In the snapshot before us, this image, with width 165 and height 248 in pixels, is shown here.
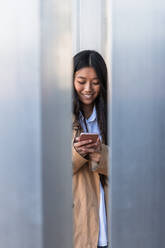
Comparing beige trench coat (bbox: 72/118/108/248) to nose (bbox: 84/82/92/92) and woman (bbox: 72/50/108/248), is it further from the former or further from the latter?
nose (bbox: 84/82/92/92)

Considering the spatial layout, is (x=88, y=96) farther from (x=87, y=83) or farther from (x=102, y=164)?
(x=102, y=164)

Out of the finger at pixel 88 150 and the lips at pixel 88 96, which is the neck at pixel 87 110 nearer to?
the lips at pixel 88 96

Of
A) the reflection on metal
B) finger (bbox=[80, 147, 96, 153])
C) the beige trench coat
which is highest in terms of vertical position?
the reflection on metal
